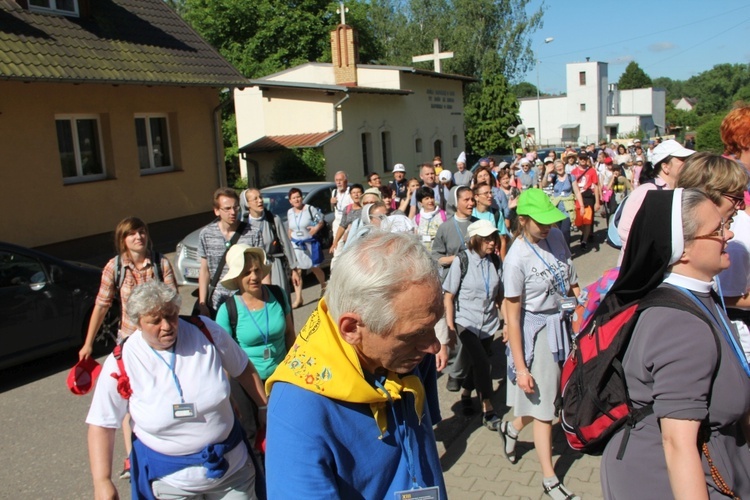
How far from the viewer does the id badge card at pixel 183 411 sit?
311 cm

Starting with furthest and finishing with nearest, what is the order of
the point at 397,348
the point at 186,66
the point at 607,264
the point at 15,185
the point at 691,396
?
the point at 186,66
the point at 15,185
the point at 607,264
the point at 691,396
the point at 397,348

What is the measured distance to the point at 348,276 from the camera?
5.88ft

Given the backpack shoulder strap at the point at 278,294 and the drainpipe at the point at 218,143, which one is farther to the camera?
the drainpipe at the point at 218,143

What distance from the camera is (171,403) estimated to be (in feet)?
10.3

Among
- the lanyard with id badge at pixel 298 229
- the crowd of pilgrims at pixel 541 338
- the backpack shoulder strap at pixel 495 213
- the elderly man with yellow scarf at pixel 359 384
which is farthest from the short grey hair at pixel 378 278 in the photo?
the lanyard with id badge at pixel 298 229

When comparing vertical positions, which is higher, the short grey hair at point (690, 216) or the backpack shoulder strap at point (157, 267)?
the short grey hair at point (690, 216)

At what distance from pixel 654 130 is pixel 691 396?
8379 centimetres

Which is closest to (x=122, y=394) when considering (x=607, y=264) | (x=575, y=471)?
(x=575, y=471)

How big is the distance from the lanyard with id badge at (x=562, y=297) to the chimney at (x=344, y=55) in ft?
75.7

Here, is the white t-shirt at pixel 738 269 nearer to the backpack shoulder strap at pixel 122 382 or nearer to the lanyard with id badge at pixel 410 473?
the lanyard with id badge at pixel 410 473

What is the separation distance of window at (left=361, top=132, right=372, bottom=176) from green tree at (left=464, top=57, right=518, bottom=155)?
1812 cm

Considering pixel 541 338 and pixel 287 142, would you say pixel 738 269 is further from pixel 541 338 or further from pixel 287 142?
pixel 287 142

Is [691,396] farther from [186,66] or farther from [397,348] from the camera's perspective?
[186,66]

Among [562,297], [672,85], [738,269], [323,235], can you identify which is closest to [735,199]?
[738,269]
